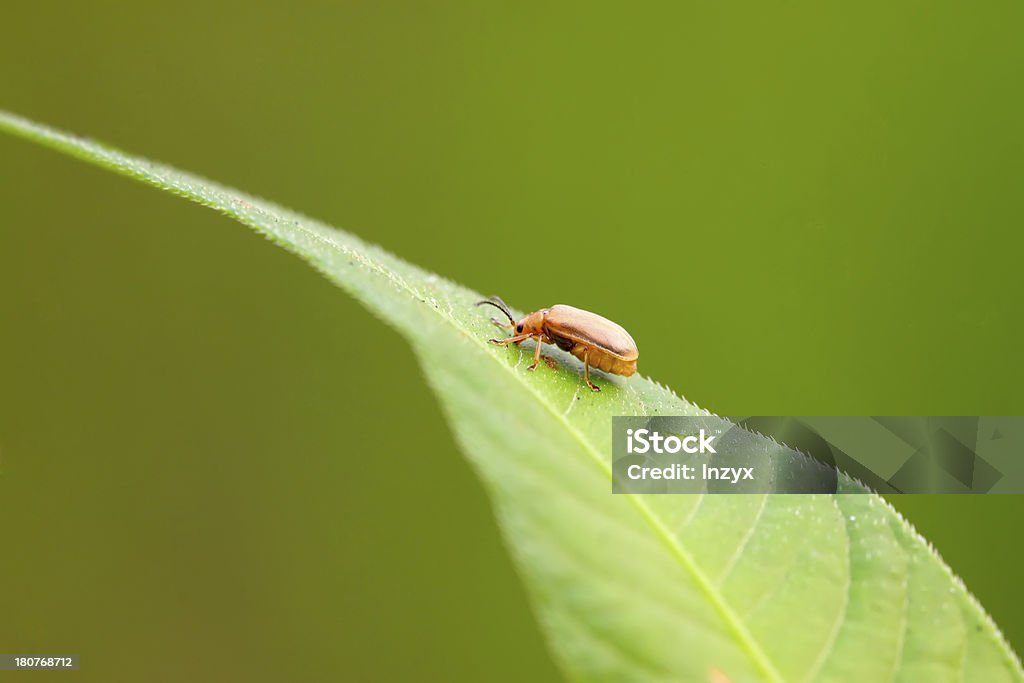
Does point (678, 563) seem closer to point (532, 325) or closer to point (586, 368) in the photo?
point (586, 368)

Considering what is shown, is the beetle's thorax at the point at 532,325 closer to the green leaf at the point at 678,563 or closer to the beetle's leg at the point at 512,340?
the beetle's leg at the point at 512,340

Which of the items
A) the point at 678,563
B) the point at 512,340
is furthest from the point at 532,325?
the point at 678,563

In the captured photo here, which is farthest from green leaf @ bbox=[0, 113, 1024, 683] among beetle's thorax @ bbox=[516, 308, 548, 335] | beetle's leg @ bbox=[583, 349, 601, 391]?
beetle's thorax @ bbox=[516, 308, 548, 335]

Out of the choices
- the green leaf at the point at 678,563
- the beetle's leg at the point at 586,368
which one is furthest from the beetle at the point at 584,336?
the green leaf at the point at 678,563

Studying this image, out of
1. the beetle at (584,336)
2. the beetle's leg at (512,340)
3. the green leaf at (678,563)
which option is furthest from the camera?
the beetle at (584,336)

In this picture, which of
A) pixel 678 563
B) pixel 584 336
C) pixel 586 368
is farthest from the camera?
pixel 584 336

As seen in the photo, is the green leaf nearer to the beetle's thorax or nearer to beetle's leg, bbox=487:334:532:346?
beetle's leg, bbox=487:334:532:346
